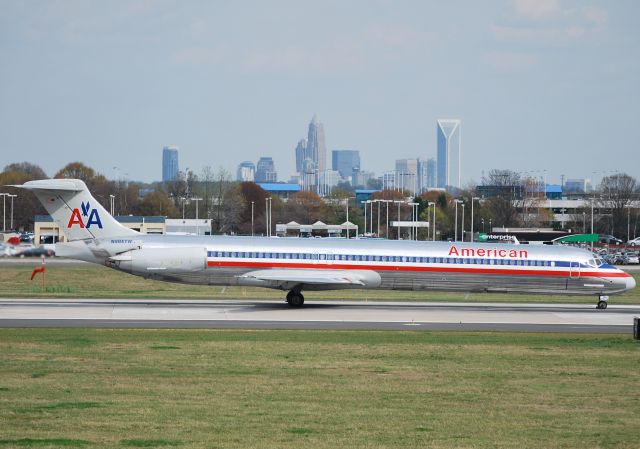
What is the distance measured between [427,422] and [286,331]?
13901mm

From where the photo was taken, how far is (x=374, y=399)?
1903 centimetres

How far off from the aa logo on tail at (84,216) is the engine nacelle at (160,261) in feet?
6.00

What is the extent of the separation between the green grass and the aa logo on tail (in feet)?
32.9

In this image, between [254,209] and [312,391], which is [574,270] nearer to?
[312,391]

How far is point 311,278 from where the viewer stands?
125 ft

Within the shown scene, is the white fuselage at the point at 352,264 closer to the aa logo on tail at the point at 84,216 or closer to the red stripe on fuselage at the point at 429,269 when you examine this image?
the red stripe on fuselage at the point at 429,269

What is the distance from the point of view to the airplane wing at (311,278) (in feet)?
124

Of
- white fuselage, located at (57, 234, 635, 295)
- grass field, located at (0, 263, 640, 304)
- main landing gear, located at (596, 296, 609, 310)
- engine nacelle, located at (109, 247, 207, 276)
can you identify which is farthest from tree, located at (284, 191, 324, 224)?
engine nacelle, located at (109, 247, 207, 276)

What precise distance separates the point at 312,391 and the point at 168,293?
95.4 feet

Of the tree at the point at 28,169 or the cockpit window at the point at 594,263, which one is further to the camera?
the tree at the point at 28,169

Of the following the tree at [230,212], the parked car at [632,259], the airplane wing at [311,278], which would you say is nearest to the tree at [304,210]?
the tree at [230,212]

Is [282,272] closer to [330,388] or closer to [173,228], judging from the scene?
[330,388]

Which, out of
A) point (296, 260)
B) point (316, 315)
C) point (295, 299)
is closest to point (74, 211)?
point (296, 260)

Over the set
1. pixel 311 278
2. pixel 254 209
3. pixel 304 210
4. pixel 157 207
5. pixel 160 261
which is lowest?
pixel 311 278
